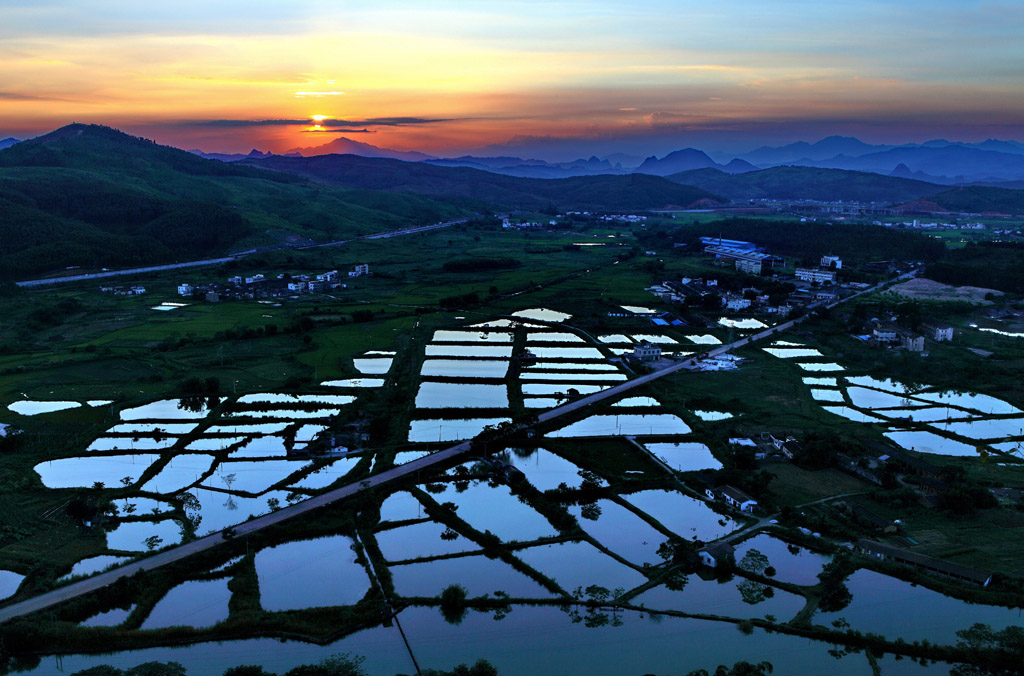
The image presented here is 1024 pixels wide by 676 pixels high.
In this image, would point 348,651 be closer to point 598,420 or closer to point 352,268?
point 598,420

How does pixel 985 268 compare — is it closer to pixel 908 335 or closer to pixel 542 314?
pixel 908 335

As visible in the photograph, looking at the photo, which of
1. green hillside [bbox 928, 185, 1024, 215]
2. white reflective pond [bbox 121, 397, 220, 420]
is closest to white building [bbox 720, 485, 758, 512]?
white reflective pond [bbox 121, 397, 220, 420]

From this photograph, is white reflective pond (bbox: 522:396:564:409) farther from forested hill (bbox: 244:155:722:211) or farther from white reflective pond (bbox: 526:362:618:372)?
forested hill (bbox: 244:155:722:211)

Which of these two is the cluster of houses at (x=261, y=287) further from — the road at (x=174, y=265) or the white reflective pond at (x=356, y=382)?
the white reflective pond at (x=356, y=382)

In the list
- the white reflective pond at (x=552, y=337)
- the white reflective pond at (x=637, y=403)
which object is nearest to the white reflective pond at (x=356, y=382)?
the white reflective pond at (x=637, y=403)

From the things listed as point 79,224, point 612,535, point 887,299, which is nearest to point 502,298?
point 887,299
